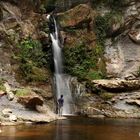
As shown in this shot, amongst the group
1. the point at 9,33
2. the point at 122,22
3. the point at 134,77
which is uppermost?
the point at 122,22

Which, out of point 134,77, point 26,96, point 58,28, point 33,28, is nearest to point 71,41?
point 58,28

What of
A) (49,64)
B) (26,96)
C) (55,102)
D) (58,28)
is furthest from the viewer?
(58,28)

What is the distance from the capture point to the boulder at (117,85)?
34.6 meters

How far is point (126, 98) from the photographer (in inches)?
1337

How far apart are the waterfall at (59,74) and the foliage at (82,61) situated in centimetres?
80

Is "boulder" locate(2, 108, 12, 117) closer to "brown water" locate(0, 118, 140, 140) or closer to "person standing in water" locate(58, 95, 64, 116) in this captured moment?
"brown water" locate(0, 118, 140, 140)

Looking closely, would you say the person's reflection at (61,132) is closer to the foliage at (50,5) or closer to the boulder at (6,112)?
the boulder at (6,112)

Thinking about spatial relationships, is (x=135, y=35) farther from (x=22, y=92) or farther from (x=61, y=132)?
(x=61, y=132)

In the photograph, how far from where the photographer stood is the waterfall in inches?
1350

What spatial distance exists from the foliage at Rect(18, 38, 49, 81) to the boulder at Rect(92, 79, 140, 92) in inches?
188

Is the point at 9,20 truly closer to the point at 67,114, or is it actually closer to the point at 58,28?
the point at 58,28

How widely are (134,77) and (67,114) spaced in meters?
8.24

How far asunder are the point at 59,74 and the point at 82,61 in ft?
11.2

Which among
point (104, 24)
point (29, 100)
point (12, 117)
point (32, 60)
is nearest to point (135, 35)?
point (104, 24)
